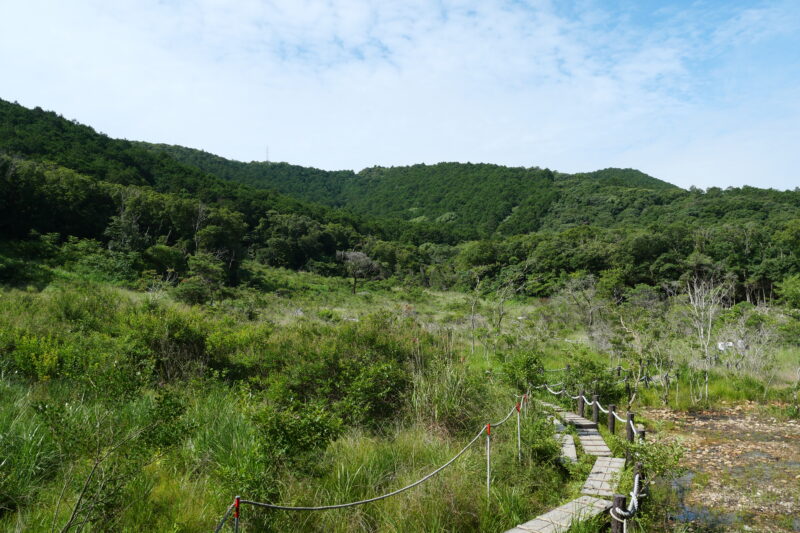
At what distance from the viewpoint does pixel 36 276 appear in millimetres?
18922

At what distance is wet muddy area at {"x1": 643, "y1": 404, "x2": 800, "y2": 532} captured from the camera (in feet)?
16.1

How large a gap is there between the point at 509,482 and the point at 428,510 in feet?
4.98

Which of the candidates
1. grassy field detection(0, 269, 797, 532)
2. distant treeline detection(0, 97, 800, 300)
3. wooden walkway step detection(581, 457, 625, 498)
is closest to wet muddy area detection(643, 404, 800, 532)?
wooden walkway step detection(581, 457, 625, 498)

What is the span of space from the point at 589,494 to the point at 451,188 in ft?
300

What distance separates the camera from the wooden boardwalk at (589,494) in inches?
160

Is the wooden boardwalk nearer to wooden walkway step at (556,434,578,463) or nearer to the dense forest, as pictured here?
wooden walkway step at (556,434,578,463)

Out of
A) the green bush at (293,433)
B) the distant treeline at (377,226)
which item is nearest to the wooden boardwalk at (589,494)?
the green bush at (293,433)

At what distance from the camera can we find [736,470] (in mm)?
6391

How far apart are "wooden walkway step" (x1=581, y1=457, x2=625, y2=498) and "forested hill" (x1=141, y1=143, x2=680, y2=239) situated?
64849 mm

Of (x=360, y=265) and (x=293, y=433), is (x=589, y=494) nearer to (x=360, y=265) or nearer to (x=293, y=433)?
(x=293, y=433)

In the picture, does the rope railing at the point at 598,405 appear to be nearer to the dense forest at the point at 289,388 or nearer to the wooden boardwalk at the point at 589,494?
the dense forest at the point at 289,388

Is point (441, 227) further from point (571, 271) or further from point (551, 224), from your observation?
point (571, 271)

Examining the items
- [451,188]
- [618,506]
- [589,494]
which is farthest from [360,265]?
[451,188]

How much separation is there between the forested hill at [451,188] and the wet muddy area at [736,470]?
60719mm
